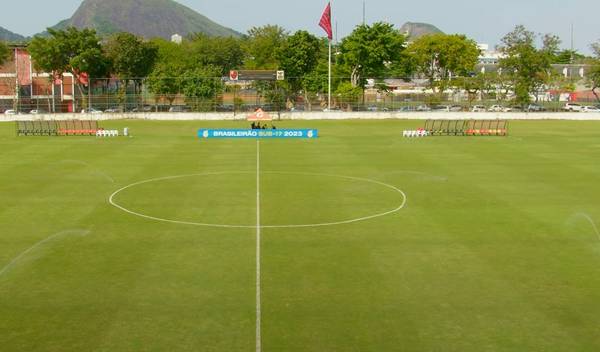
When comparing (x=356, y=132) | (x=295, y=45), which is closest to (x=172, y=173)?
(x=356, y=132)

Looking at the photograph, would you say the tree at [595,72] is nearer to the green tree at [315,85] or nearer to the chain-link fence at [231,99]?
the chain-link fence at [231,99]

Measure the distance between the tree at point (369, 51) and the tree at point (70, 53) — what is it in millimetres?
36991

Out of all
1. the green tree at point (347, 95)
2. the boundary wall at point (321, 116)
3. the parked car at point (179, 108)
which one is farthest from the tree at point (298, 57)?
the parked car at point (179, 108)

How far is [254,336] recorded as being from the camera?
12.9m

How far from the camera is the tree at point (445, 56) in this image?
112938 mm

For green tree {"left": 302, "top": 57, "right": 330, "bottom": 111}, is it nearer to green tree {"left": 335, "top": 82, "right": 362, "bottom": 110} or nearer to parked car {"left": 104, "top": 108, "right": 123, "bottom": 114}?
green tree {"left": 335, "top": 82, "right": 362, "bottom": 110}

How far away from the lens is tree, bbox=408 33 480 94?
11294 centimetres

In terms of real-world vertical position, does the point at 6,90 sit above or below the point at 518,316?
above

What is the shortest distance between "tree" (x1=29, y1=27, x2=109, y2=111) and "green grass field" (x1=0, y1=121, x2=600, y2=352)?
5996cm

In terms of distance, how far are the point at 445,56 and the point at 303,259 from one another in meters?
102

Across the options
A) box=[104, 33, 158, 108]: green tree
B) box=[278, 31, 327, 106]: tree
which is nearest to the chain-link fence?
box=[278, 31, 327, 106]: tree

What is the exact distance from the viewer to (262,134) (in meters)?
55.3

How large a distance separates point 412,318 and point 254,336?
3.48 metres

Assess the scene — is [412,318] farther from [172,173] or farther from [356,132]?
[356,132]
